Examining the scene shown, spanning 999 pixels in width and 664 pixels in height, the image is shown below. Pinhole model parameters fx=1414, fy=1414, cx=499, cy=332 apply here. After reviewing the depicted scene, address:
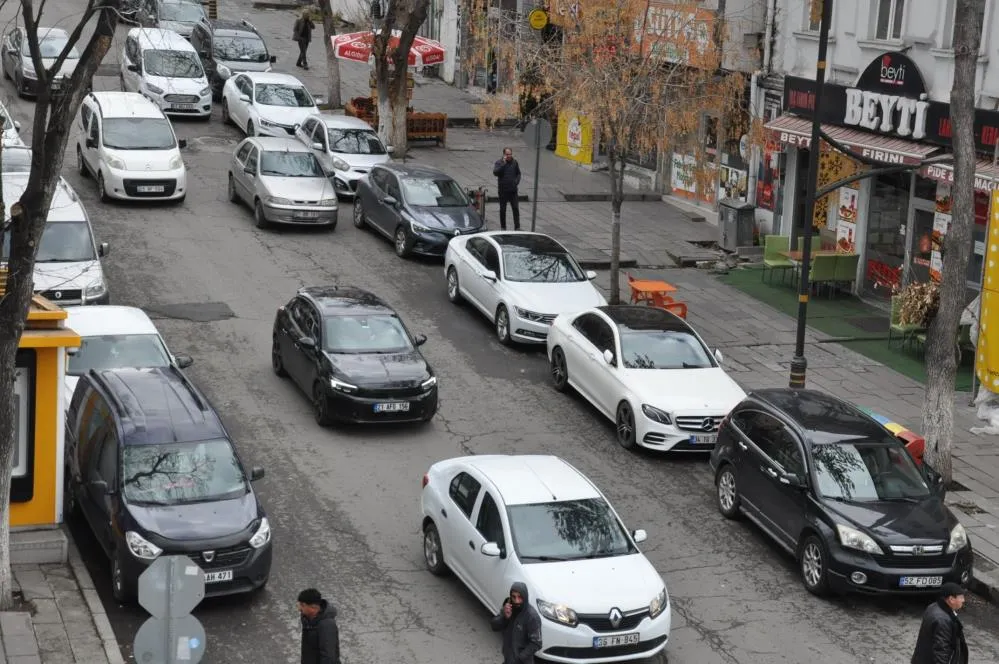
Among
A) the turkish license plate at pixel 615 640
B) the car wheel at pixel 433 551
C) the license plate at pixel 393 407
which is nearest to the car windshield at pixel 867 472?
the turkish license plate at pixel 615 640

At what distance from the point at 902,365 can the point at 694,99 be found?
253 inches

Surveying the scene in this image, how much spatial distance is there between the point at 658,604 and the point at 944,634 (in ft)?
9.09

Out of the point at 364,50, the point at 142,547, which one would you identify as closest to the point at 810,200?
the point at 142,547

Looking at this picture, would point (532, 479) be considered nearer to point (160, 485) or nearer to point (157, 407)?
point (160, 485)

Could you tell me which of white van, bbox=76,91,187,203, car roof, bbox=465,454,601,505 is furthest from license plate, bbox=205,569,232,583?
white van, bbox=76,91,187,203

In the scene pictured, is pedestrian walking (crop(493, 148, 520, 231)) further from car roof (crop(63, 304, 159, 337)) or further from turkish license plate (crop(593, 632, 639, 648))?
turkish license plate (crop(593, 632, 639, 648))

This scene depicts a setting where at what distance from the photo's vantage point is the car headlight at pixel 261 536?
1434cm

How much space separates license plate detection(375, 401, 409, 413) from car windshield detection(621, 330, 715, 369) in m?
3.19

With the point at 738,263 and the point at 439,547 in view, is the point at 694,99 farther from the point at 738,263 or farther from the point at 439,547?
the point at 439,547

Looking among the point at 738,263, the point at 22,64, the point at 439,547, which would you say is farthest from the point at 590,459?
the point at 22,64

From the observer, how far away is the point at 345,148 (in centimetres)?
3195

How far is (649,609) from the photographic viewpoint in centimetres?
1349

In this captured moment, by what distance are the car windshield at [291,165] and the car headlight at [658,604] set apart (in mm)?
17444

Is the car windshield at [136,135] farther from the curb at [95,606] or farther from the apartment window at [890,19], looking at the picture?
the curb at [95,606]
